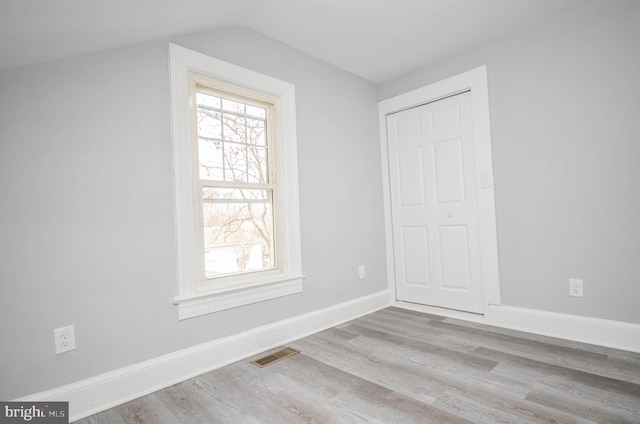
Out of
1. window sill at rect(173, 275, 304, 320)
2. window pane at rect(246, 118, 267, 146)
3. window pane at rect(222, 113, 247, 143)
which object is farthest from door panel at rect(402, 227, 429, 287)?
window pane at rect(222, 113, 247, 143)

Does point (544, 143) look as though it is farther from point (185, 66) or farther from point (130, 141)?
point (130, 141)

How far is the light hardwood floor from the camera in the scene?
1586 mm

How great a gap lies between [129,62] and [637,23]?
3297mm

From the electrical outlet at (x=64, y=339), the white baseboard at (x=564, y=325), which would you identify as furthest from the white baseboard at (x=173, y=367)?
the white baseboard at (x=564, y=325)

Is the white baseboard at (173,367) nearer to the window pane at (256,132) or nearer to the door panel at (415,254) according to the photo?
the door panel at (415,254)

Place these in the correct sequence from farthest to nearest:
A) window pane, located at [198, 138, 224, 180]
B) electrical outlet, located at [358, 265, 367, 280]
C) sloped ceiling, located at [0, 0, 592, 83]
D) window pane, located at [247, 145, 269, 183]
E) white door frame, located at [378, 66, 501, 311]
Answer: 1. electrical outlet, located at [358, 265, 367, 280]
2. white door frame, located at [378, 66, 501, 311]
3. window pane, located at [247, 145, 269, 183]
4. window pane, located at [198, 138, 224, 180]
5. sloped ceiling, located at [0, 0, 592, 83]

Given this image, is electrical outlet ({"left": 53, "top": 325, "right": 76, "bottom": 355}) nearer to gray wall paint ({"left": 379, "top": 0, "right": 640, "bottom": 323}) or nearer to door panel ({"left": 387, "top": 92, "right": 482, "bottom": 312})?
door panel ({"left": 387, "top": 92, "right": 482, "bottom": 312})

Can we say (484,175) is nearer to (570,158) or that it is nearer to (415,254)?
(570,158)

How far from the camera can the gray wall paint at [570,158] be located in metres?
2.25

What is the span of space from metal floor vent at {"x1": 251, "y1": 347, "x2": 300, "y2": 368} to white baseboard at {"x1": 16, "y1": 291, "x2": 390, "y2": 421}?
0.10 metres

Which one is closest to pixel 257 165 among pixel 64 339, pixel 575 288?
pixel 64 339

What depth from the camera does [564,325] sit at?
8.15 feet

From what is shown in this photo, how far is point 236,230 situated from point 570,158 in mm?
2579

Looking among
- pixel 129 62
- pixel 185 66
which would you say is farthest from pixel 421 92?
pixel 129 62
